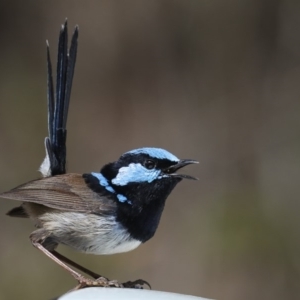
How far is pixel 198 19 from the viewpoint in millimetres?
4125

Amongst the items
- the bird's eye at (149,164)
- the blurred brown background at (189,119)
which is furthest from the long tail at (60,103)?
the blurred brown background at (189,119)

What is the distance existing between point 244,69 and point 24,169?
59.7 inches

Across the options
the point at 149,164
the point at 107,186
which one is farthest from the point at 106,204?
the point at 149,164

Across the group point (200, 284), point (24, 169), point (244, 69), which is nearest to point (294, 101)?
point (244, 69)

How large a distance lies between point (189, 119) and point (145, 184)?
2.35 metres

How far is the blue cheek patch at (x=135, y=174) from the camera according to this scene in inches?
70.8

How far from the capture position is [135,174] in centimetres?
182

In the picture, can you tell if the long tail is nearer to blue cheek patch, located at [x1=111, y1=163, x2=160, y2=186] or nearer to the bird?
the bird

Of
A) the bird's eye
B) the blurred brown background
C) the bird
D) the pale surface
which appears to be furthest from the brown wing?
the blurred brown background

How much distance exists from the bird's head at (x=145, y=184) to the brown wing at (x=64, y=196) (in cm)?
5

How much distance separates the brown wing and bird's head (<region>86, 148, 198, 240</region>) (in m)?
0.05

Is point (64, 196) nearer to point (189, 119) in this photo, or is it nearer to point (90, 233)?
point (90, 233)

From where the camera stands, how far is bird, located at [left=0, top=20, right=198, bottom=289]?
70.6 inches

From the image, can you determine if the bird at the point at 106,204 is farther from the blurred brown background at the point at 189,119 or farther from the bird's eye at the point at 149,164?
the blurred brown background at the point at 189,119
